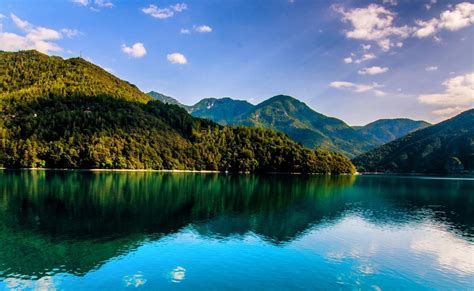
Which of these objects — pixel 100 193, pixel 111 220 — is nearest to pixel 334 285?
pixel 111 220

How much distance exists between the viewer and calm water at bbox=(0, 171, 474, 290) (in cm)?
2756

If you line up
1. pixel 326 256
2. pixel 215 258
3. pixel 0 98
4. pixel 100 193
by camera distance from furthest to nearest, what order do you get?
1. pixel 0 98
2. pixel 100 193
3. pixel 326 256
4. pixel 215 258

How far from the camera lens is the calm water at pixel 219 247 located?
2756 centimetres

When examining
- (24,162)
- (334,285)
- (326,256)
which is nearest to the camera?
(334,285)

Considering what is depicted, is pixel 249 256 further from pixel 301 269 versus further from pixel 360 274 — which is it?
pixel 360 274

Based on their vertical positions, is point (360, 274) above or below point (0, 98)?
below

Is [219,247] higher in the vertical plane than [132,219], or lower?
lower

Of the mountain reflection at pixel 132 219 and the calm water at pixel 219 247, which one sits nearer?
the calm water at pixel 219 247

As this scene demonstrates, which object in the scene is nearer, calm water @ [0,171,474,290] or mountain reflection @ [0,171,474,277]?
calm water @ [0,171,474,290]

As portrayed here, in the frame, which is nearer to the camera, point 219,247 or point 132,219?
point 219,247

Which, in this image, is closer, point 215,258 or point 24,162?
point 215,258

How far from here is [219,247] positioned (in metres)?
37.0

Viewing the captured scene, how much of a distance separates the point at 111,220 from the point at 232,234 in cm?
1749

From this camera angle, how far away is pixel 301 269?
3116 centimetres
